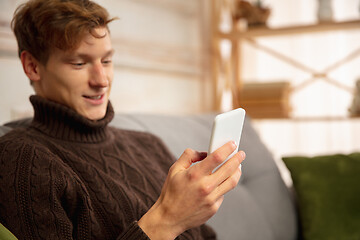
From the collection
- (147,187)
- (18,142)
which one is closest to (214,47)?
(147,187)

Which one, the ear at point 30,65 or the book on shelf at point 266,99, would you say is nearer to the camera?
the ear at point 30,65

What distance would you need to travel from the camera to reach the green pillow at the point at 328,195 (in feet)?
5.18

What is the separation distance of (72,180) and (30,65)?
0.93ft

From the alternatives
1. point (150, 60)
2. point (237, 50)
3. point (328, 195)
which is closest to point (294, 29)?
point (237, 50)

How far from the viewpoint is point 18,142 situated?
89 cm

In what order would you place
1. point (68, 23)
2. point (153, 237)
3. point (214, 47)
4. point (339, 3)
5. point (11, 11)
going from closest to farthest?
point (153, 237)
point (68, 23)
point (11, 11)
point (214, 47)
point (339, 3)

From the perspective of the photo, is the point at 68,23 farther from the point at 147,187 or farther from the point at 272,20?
the point at 272,20

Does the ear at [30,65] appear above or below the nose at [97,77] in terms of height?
above

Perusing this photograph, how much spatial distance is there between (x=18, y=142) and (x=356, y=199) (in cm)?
119

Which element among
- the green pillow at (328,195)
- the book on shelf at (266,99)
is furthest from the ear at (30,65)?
the book on shelf at (266,99)

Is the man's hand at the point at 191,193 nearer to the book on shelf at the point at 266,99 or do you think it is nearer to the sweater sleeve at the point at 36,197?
the sweater sleeve at the point at 36,197

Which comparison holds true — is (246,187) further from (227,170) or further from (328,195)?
(227,170)

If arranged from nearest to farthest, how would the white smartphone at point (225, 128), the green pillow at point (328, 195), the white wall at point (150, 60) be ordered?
1. the white smartphone at point (225, 128)
2. the white wall at point (150, 60)
3. the green pillow at point (328, 195)

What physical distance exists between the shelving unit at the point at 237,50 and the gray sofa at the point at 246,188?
34.5 inches
